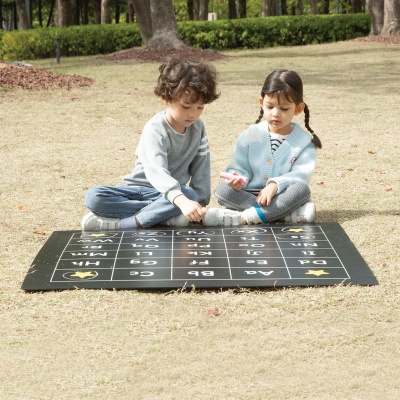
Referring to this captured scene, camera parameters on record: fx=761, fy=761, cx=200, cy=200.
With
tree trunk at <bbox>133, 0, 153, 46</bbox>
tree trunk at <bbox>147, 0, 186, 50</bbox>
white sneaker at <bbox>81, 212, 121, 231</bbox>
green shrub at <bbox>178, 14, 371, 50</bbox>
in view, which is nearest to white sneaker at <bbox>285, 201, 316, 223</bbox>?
white sneaker at <bbox>81, 212, 121, 231</bbox>

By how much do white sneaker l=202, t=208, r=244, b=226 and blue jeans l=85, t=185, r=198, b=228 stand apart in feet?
0.47

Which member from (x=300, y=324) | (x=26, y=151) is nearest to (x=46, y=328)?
(x=300, y=324)

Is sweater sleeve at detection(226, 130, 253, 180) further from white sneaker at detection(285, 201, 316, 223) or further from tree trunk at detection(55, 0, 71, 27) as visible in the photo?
tree trunk at detection(55, 0, 71, 27)

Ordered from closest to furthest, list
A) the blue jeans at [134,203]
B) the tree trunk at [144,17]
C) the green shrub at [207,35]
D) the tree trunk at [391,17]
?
the blue jeans at [134,203] < the tree trunk at [144,17] < the tree trunk at [391,17] < the green shrub at [207,35]

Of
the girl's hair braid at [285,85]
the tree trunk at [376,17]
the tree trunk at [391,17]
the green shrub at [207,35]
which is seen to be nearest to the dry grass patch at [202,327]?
the girl's hair braid at [285,85]

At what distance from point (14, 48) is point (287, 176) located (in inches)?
732

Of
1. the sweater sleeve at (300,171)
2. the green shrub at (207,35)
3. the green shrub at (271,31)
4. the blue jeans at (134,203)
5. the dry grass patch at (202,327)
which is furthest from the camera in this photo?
the green shrub at (271,31)

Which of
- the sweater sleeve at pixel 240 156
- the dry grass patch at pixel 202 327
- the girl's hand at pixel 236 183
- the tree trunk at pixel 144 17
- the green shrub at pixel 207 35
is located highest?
the tree trunk at pixel 144 17

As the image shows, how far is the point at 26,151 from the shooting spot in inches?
279

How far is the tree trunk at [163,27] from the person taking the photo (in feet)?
59.1

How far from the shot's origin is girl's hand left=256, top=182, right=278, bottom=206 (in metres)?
4.45

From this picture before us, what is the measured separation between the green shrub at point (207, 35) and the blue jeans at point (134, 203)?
58.6ft

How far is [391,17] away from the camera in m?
21.3

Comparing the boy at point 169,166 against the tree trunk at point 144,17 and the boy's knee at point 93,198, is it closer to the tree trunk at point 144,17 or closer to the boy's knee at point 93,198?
the boy's knee at point 93,198
